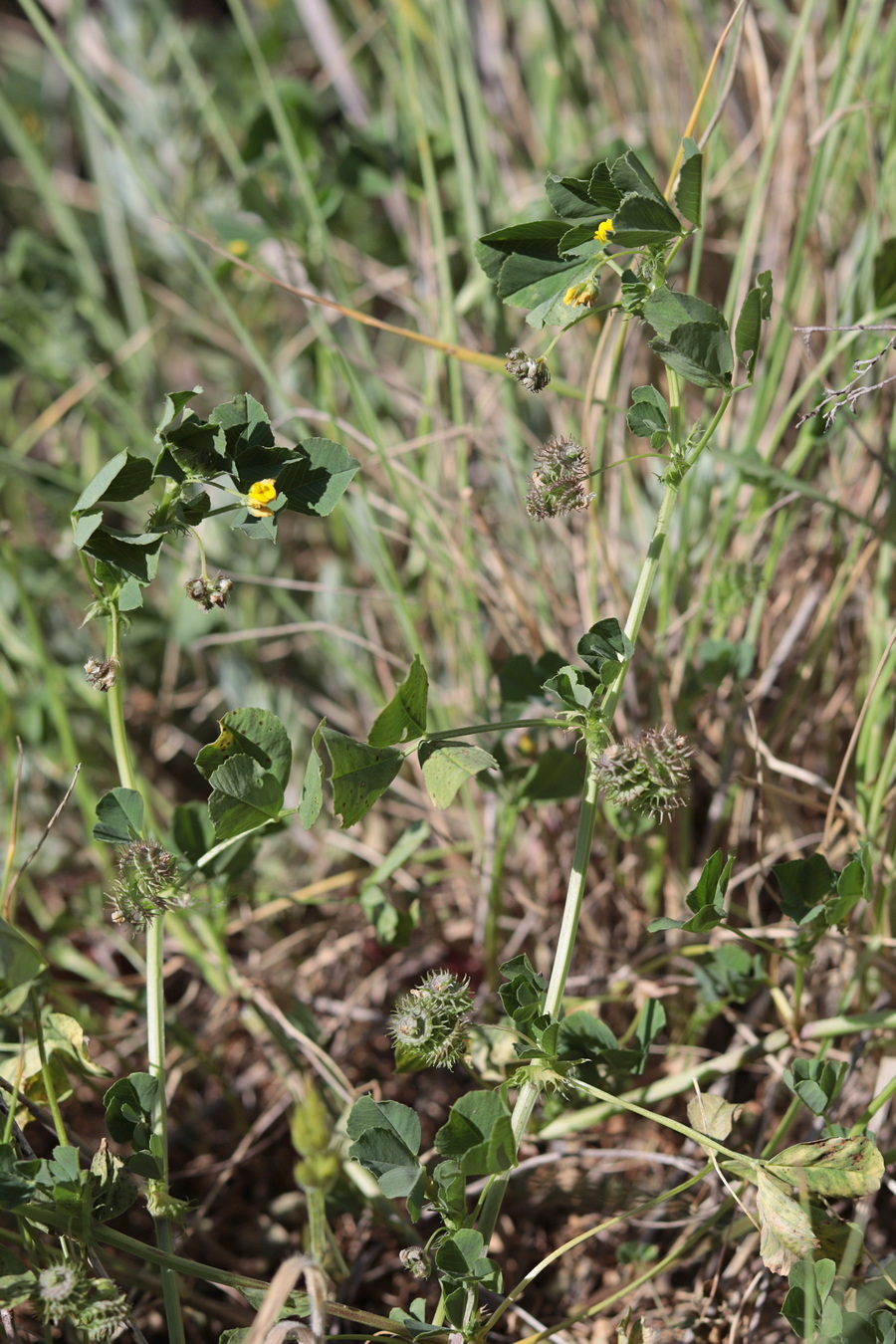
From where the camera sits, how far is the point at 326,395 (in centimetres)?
141

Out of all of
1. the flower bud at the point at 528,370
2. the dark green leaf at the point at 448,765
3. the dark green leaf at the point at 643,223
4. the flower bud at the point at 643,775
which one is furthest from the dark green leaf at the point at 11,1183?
the dark green leaf at the point at 643,223

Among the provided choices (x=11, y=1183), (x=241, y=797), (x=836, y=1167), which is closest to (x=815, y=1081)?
(x=836, y=1167)

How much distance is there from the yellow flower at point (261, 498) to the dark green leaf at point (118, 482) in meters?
0.09

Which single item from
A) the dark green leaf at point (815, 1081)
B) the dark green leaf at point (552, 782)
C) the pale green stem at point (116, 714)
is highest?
the pale green stem at point (116, 714)

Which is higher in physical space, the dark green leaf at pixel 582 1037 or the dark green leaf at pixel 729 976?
the dark green leaf at pixel 582 1037

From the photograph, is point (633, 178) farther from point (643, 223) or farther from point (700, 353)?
point (700, 353)

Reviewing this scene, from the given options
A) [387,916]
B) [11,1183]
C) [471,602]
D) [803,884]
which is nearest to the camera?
[11,1183]

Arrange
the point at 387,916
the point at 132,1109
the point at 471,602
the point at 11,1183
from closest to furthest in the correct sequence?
the point at 11,1183 < the point at 132,1109 < the point at 387,916 < the point at 471,602

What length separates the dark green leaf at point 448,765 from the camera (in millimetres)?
836

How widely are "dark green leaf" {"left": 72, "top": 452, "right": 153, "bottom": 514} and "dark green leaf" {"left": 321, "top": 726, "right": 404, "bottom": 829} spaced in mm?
272

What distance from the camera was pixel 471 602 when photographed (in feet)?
4.48

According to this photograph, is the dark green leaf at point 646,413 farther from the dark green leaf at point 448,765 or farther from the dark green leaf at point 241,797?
the dark green leaf at point 241,797

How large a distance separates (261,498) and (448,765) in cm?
28

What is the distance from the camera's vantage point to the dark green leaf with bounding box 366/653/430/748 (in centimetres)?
85
